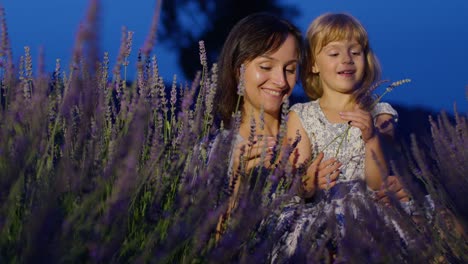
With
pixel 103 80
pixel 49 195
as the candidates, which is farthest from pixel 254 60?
pixel 49 195

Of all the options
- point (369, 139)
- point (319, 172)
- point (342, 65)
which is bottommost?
point (319, 172)

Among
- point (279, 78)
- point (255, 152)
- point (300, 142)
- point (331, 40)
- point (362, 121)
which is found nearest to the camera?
point (255, 152)

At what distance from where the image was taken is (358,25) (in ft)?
11.7

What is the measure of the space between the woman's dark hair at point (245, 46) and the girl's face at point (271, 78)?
4cm

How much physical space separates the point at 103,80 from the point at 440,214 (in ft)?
4.10

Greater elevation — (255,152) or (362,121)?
(362,121)

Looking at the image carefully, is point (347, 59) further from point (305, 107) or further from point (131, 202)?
point (131, 202)

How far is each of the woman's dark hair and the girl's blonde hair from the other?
122mm

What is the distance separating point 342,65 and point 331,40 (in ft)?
0.59

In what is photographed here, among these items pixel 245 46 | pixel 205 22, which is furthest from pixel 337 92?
pixel 205 22

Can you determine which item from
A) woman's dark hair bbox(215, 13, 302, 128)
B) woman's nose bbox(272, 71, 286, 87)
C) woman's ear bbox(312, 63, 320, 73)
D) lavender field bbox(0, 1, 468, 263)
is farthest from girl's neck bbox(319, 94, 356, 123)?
lavender field bbox(0, 1, 468, 263)

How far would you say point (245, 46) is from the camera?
134 inches

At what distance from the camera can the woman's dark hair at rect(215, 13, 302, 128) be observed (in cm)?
334

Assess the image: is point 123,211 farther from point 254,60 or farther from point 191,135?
point 254,60
